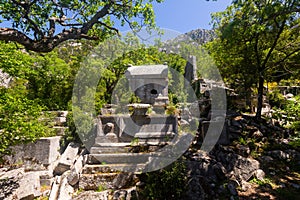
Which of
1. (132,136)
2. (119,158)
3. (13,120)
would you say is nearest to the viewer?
(13,120)

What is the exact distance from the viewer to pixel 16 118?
163 inches

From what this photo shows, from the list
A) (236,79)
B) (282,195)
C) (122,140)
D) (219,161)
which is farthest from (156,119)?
(236,79)

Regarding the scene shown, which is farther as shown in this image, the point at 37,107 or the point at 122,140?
the point at 122,140

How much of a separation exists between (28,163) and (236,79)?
12.5 m

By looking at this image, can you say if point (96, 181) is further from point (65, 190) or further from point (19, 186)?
point (19, 186)

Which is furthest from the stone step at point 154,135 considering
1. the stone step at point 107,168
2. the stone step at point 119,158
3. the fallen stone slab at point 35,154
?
the fallen stone slab at point 35,154

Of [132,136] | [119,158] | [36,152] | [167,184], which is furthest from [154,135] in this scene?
[36,152]

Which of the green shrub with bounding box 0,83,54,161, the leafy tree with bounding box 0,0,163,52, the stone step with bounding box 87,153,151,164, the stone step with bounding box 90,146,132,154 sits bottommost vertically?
the stone step with bounding box 87,153,151,164

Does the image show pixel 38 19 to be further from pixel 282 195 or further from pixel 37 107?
pixel 282 195

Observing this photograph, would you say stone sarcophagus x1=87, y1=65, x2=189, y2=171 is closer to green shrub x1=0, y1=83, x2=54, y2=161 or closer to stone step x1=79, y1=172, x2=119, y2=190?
stone step x1=79, y1=172, x2=119, y2=190

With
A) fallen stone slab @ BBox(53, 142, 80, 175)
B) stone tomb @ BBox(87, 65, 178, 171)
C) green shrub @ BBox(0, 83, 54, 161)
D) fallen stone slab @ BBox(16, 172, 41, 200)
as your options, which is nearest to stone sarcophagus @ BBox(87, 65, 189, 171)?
stone tomb @ BBox(87, 65, 178, 171)

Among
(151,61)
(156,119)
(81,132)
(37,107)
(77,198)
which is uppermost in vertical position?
(151,61)

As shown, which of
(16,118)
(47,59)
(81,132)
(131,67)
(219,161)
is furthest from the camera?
(131,67)

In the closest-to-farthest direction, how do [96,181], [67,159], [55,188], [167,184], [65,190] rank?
[167,184] → [65,190] → [55,188] → [96,181] → [67,159]
